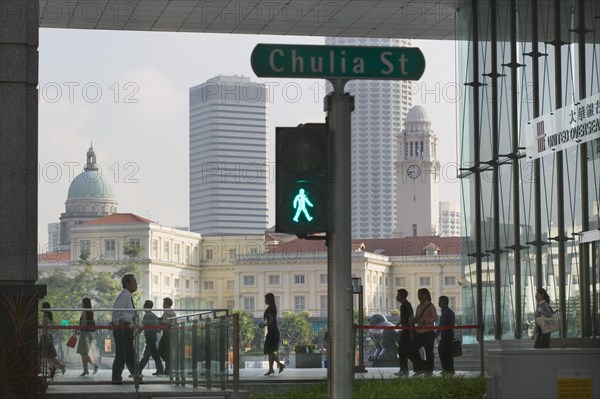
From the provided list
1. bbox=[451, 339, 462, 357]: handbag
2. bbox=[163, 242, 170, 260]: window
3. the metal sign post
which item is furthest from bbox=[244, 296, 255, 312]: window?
the metal sign post

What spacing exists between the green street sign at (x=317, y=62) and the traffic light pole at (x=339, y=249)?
105mm

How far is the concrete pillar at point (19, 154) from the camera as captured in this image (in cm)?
1320

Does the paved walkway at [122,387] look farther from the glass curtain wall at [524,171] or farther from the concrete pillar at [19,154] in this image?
the glass curtain wall at [524,171]

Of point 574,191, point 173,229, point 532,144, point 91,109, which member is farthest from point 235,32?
point 173,229

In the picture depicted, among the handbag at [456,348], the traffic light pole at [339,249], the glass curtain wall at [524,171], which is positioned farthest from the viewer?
the glass curtain wall at [524,171]

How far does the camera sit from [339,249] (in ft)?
25.5

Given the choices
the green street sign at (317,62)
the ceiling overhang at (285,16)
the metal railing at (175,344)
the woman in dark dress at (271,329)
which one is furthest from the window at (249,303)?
the green street sign at (317,62)

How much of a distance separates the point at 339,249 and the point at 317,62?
49.1 inches

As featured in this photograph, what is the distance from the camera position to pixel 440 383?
16.0 metres

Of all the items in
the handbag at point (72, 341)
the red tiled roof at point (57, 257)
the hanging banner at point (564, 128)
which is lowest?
the handbag at point (72, 341)

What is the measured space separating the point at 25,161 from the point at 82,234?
169 m

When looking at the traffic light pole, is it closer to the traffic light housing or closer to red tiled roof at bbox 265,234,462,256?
the traffic light housing

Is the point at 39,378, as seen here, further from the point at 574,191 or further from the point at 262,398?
the point at 574,191

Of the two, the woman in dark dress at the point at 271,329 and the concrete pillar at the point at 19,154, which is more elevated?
the concrete pillar at the point at 19,154
